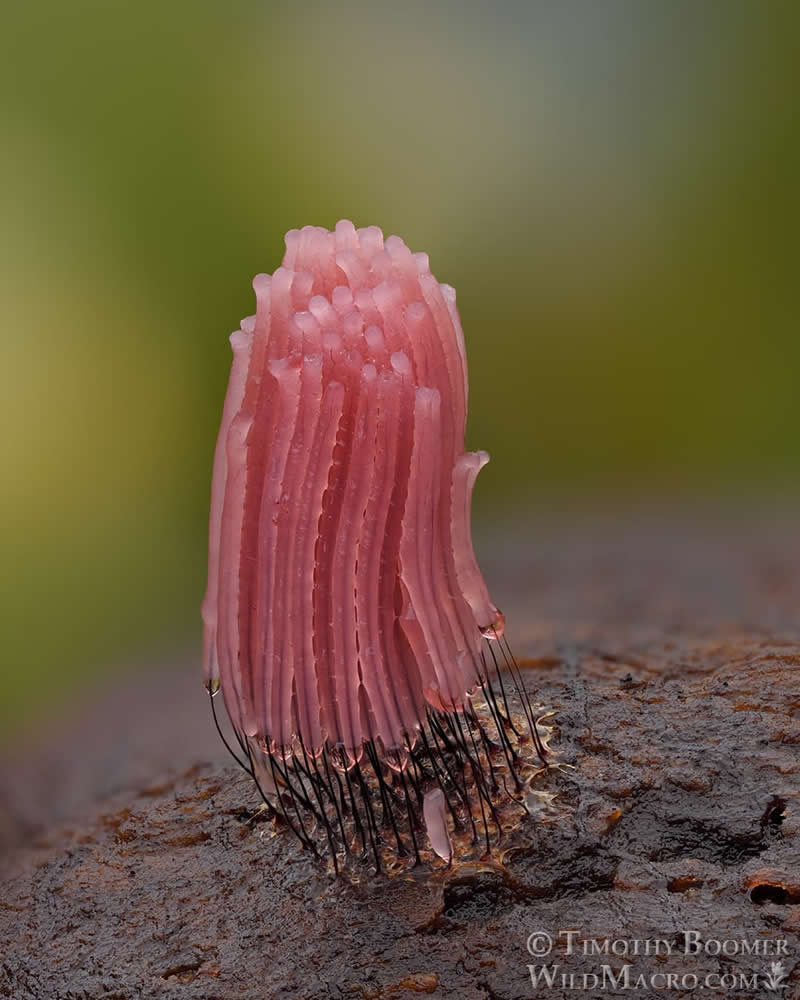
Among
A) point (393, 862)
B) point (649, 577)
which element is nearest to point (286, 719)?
point (393, 862)

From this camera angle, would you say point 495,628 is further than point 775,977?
Yes

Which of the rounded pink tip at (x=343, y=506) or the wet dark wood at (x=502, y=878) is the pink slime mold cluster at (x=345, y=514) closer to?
the rounded pink tip at (x=343, y=506)

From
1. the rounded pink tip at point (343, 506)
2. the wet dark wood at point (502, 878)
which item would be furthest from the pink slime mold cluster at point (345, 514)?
the wet dark wood at point (502, 878)

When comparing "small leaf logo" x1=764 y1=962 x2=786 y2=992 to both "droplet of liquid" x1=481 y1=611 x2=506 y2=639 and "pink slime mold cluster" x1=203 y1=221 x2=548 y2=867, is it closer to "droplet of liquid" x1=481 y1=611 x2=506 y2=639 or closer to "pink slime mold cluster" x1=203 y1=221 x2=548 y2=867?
"pink slime mold cluster" x1=203 y1=221 x2=548 y2=867

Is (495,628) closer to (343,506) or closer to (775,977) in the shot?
(343,506)

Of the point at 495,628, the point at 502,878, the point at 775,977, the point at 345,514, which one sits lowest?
the point at 775,977

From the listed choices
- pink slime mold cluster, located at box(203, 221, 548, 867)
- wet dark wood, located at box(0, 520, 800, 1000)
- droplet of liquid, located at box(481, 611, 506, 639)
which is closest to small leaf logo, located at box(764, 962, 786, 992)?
wet dark wood, located at box(0, 520, 800, 1000)

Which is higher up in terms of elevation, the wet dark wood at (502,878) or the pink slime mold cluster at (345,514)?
the pink slime mold cluster at (345,514)

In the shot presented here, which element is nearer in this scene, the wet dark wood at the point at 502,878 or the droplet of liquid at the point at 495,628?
the wet dark wood at the point at 502,878

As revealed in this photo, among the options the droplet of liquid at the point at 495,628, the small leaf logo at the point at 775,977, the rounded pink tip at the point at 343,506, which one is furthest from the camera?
the droplet of liquid at the point at 495,628

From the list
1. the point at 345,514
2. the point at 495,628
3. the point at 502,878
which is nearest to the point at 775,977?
the point at 502,878
